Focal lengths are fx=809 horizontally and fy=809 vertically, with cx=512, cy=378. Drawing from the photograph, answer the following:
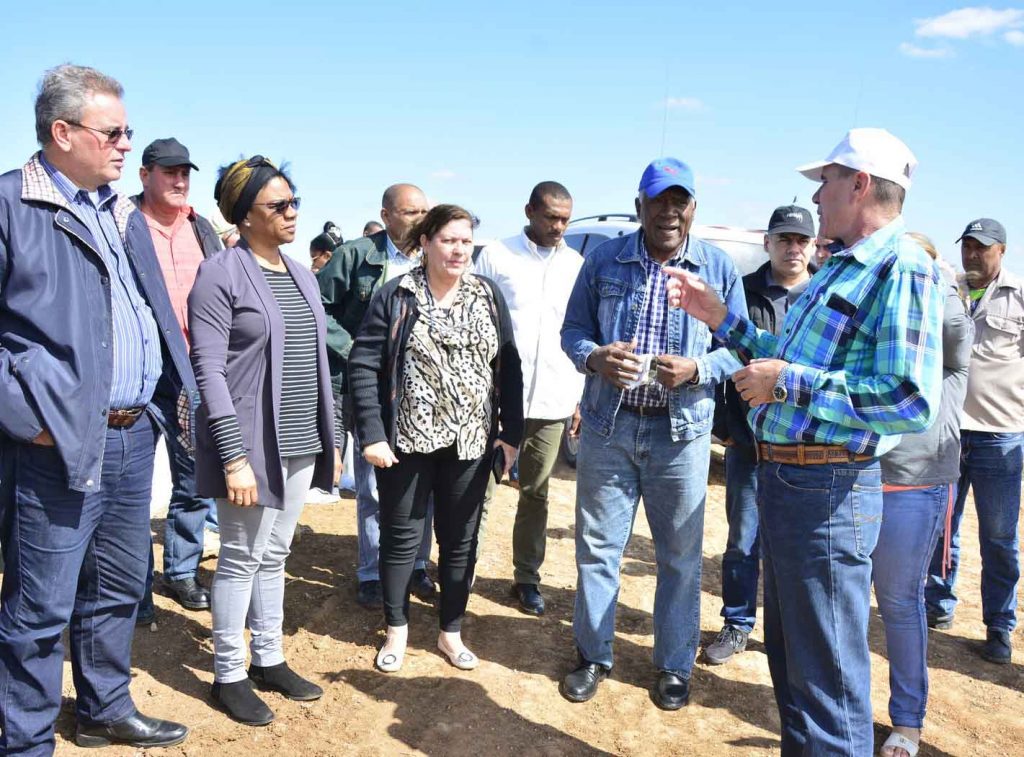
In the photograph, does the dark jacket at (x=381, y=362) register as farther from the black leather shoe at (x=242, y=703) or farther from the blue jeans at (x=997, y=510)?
the blue jeans at (x=997, y=510)

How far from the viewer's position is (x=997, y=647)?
14.5 feet

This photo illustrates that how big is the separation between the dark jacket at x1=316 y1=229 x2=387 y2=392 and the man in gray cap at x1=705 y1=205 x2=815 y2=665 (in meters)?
Answer: 2.02

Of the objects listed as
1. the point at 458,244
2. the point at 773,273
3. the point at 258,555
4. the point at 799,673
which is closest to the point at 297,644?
the point at 258,555

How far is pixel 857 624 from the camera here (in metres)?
2.46

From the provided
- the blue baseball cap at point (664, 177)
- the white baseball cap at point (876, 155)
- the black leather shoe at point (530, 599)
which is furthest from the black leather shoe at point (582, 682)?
the white baseball cap at point (876, 155)

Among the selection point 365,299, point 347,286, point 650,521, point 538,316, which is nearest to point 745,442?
point 650,521

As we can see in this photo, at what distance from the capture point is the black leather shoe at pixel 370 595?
455 centimetres

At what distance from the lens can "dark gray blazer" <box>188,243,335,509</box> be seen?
3051mm

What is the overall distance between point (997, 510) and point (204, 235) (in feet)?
15.2

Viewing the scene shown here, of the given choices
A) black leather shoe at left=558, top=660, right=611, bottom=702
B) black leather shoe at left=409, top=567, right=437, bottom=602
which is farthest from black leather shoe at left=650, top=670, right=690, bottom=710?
black leather shoe at left=409, top=567, right=437, bottom=602

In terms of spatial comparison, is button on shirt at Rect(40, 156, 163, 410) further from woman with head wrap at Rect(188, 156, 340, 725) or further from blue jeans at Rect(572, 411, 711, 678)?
blue jeans at Rect(572, 411, 711, 678)

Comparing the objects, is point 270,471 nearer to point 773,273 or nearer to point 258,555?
point 258,555

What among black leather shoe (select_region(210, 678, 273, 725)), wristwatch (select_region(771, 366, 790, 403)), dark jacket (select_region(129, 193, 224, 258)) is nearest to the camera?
wristwatch (select_region(771, 366, 790, 403))

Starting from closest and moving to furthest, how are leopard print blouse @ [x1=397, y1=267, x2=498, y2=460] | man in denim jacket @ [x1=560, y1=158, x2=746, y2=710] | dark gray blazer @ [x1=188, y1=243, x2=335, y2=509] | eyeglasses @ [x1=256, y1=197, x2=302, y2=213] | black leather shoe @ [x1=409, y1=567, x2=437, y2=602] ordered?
1. dark gray blazer @ [x1=188, y1=243, x2=335, y2=509]
2. eyeglasses @ [x1=256, y1=197, x2=302, y2=213]
3. man in denim jacket @ [x1=560, y1=158, x2=746, y2=710]
4. leopard print blouse @ [x1=397, y1=267, x2=498, y2=460]
5. black leather shoe @ [x1=409, y1=567, x2=437, y2=602]
